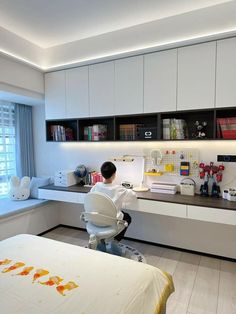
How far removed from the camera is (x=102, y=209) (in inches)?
81.8

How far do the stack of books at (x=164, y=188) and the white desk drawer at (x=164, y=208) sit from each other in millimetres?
321

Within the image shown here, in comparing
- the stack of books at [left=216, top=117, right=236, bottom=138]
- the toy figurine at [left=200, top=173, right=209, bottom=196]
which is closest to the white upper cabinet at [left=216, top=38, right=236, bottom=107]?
the stack of books at [left=216, top=117, right=236, bottom=138]

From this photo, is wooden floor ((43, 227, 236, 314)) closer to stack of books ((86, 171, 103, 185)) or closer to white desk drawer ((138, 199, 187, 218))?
white desk drawer ((138, 199, 187, 218))

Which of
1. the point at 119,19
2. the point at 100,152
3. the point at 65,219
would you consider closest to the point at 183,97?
the point at 119,19

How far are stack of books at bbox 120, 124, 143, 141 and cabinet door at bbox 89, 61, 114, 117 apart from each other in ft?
0.89

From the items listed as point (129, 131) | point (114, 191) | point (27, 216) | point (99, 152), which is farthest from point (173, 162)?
point (27, 216)

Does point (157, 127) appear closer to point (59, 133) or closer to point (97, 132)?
point (97, 132)

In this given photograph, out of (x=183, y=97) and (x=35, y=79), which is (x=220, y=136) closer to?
(x=183, y=97)

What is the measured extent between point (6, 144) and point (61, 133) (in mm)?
978

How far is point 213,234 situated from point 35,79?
3.23 m

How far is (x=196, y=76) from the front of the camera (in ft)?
7.61

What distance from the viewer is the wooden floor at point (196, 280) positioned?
5.86 feet

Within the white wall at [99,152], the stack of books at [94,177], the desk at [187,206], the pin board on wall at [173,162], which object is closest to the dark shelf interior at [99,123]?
the white wall at [99,152]

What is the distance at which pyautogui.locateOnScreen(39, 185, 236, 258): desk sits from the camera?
211 centimetres
